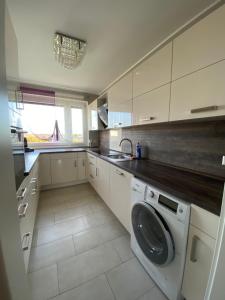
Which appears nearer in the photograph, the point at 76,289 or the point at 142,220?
the point at 76,289

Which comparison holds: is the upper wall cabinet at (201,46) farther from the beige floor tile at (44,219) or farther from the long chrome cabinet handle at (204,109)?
the beige floor tile at (44,219)

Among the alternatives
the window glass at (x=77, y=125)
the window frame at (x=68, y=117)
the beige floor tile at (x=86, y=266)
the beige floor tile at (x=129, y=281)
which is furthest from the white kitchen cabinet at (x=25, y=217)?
the window glass at (x=77, y=125)

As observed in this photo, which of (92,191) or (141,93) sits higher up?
(141,93)

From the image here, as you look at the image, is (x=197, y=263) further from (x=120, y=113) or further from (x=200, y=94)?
(x=120, y=113)

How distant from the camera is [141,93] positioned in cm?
162

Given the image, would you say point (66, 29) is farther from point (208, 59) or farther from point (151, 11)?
point (208, 59)

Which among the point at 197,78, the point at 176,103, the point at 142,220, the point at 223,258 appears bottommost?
the point at 142,220

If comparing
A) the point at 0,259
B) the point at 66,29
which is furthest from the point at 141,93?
the point at 0,259

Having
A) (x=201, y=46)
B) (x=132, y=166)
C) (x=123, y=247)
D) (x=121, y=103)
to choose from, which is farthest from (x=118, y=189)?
(x=201, y=46)

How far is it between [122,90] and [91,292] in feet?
7.54

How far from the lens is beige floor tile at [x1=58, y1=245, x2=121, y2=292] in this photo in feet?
3.70

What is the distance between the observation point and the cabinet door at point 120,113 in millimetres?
1900

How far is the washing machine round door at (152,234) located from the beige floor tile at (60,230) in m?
0.89

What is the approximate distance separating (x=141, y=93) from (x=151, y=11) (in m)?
0.71
